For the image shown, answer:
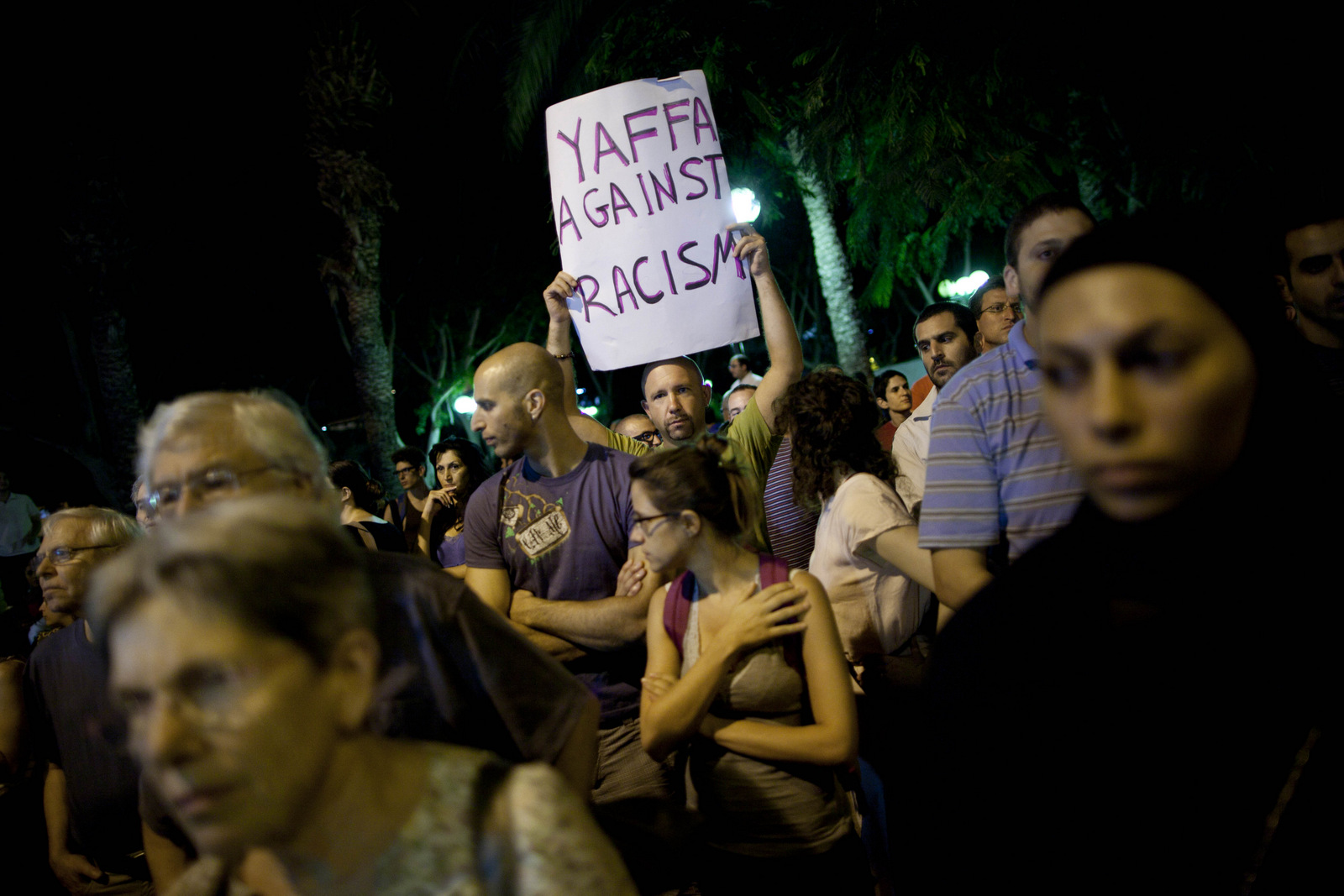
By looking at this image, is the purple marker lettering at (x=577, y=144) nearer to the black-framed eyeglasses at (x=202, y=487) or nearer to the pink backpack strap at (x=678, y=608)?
the pink backpack strap at (x=678, y=608)

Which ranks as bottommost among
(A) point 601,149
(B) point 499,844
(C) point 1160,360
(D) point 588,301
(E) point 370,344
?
(B) point 499,844

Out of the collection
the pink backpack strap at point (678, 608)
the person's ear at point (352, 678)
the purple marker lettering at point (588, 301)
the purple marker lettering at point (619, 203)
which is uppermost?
the purple marker lettering at point (619, 203)

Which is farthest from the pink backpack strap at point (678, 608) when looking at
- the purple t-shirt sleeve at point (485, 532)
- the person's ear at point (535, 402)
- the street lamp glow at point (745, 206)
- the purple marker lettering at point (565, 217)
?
the street lamp glow at point (745, 206)

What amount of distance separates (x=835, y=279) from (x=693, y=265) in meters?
8.47

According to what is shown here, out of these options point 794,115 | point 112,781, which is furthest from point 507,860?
point 794,115

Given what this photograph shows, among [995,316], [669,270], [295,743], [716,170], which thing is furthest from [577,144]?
[295,743]

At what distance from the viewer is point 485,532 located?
3.26 m

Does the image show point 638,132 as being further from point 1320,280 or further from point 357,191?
point 357,191

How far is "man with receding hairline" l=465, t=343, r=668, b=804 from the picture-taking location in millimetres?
2908

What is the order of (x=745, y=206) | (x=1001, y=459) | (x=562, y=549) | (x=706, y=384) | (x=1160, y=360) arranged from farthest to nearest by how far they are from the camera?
(x=745, y=206), (x=706, y=384), (x=562, y=549), (x=1001, y=459), (x=1160, y=360)

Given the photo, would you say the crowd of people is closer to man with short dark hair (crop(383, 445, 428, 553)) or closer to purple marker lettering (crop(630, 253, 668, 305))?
purple marker lettering (crop(630, 253, 668, 305))

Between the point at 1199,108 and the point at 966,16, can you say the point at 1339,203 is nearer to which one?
the point at 966,16

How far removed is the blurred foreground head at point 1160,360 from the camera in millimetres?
921

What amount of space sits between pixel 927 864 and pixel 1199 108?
6.76 m
